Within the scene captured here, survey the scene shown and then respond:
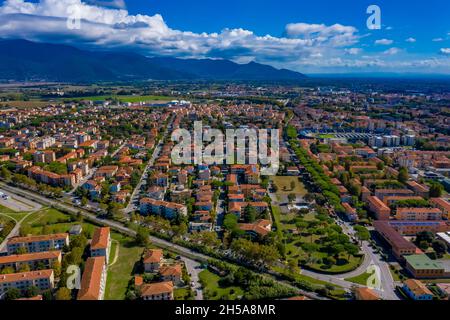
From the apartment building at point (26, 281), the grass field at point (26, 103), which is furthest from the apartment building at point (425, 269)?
the grass field at point (26, 103)

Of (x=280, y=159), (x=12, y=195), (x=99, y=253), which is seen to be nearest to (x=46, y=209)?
(x=12, y=195)

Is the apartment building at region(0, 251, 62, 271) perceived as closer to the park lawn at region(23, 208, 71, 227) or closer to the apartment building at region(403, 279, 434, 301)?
the park lawn at region(23, 208, 71, 227)

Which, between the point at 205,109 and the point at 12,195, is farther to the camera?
the point at 205,109

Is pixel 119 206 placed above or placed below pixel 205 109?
below

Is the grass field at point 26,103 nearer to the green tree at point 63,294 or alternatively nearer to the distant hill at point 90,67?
the green tree at point 63,294
